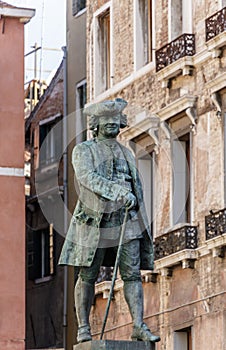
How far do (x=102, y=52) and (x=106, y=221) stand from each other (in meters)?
21.4

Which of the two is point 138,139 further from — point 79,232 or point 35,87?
point 79,232

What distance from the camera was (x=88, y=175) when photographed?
1950 cm

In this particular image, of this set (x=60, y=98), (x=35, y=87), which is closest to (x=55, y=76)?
(x=60, y=98)

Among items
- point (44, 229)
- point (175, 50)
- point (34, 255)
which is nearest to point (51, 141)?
point (44, 229)

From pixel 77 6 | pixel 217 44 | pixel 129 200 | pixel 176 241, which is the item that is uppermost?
pixel 77 6

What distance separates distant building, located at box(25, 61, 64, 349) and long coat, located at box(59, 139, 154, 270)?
81.8 feet

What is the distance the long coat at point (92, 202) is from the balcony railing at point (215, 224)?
44.1ft

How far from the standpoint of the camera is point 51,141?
4750 centimetres

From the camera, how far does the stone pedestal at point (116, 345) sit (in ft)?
61.8

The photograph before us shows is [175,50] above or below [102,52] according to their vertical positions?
below

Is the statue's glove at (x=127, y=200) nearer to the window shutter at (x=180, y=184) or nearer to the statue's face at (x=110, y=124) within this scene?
the statue's face at (x=110, y=124)

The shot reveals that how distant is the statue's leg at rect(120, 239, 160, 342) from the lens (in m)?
19.4

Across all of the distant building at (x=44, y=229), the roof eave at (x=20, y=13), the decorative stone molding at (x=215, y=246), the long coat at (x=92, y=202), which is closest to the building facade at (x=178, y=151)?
the decorative stone molding at (x=215, y=246)

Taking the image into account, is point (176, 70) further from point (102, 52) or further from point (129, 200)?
point (129, 200)
